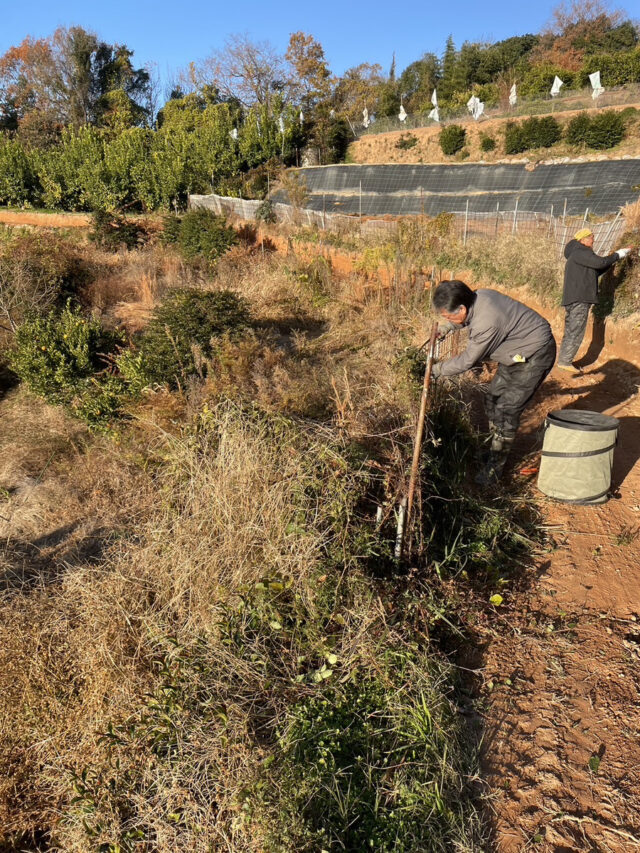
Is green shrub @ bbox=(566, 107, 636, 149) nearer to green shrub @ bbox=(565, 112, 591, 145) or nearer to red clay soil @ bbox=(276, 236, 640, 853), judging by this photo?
green shrub @ bbox=(565, 112, 591, 145)

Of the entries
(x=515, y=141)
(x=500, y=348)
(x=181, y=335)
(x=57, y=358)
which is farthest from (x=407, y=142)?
(x=500, y=348)

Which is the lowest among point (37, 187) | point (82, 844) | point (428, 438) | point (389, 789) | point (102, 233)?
point (82, 844)

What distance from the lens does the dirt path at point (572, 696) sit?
1.94m

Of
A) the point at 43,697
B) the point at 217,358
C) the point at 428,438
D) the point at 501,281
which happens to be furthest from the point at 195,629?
the point at 501,281

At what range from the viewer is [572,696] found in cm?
238

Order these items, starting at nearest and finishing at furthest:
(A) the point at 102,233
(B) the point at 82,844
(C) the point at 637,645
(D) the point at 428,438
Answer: (B) the point at 82,844, (C) the point at 637,645, (D) the point at 428,438, (A) the point at 102,233

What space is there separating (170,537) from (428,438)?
173 cm

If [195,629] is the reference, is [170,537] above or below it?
above

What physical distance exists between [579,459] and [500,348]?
93 cm

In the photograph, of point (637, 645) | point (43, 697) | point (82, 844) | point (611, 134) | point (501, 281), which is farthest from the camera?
point (611, 134)

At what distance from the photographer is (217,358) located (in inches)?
203

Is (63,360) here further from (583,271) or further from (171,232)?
(171,232)

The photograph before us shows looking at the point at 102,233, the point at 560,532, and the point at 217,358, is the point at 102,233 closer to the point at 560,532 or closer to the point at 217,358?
the point at 217,358

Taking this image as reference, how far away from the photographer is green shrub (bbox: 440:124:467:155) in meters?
28.5
